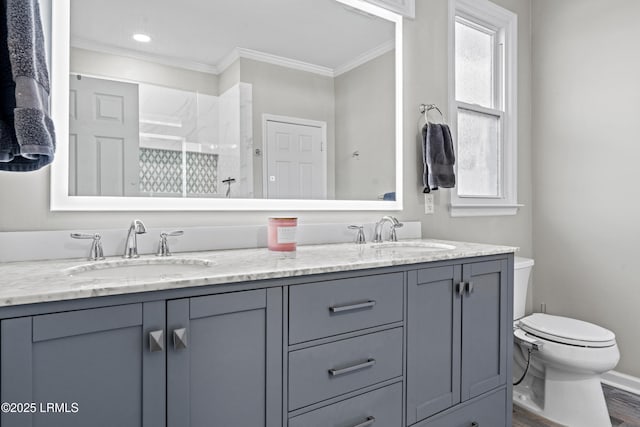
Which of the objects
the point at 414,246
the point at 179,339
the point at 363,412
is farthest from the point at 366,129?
the point at 179,339

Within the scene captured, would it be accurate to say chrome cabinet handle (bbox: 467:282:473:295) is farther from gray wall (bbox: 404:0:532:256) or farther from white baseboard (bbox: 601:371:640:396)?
white baseboard (bbox: 601:371:640:396)

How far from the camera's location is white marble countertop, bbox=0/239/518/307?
2.64ft

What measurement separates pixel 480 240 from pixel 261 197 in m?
1.49

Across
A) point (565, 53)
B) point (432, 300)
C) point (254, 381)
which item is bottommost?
point (254, 381)

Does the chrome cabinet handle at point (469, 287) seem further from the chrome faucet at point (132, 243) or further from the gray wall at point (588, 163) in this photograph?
the gray wall at point (588, 163)

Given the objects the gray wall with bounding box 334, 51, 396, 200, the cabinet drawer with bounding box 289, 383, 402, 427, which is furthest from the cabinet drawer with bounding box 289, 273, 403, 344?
the gray wall with bounding box 334, 51, 396, 200

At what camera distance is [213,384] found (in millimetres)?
950

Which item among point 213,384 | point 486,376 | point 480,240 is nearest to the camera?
point 213,384

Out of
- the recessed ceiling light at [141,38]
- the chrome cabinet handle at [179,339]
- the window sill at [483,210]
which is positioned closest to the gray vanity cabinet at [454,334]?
the window sill at [483,210]

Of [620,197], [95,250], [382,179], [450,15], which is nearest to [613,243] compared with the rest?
[620,197]

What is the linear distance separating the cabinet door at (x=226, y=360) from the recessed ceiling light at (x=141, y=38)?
1051 millimetres

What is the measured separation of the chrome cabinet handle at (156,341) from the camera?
0.87m

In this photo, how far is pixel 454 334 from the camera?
1460 millimetres

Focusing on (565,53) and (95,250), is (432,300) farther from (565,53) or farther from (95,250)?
(565,53)
